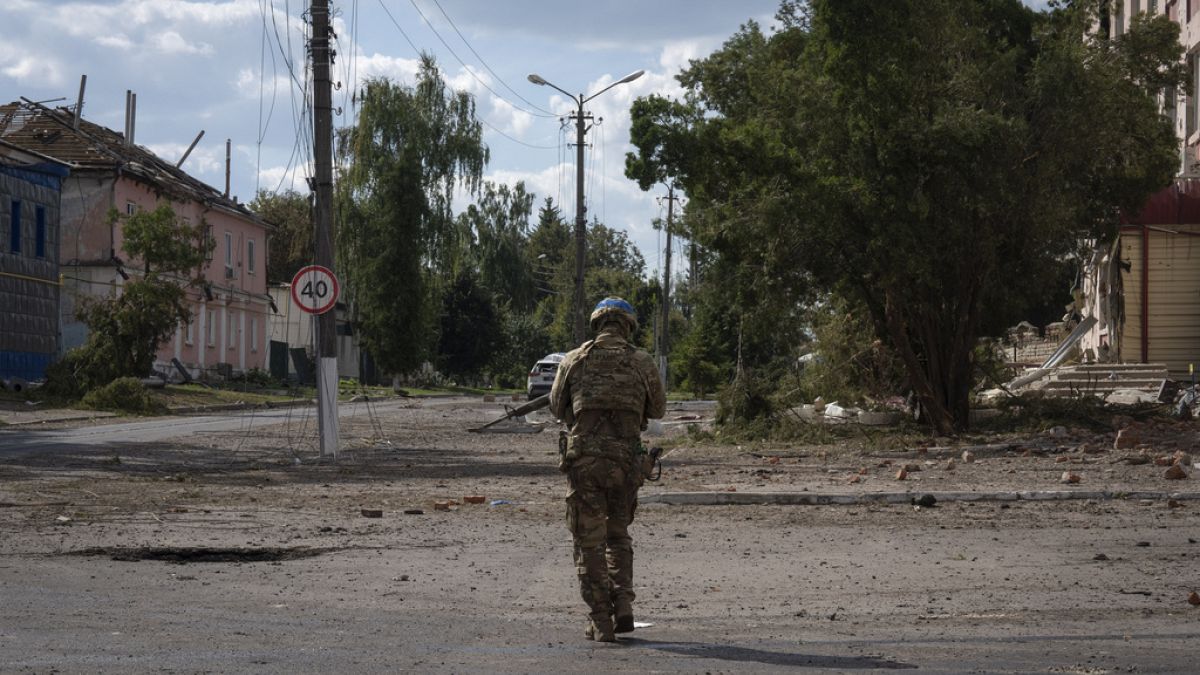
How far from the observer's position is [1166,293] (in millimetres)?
34438

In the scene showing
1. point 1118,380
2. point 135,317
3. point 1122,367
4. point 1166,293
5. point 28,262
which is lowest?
point 1118,380

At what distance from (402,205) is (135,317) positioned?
25.0 meters

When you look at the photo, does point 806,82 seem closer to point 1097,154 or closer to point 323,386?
point 1097,154

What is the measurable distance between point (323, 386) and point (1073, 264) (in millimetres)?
14053

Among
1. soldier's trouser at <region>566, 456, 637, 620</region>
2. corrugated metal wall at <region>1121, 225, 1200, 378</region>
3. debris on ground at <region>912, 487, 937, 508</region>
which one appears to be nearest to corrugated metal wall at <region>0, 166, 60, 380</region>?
corrugated metal wall at <region>1121, 225, 1200, 378</region>

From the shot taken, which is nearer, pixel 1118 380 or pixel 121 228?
pixel 1118 380

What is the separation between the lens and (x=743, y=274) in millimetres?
26656

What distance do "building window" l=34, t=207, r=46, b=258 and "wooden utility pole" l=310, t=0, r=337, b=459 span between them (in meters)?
24.9

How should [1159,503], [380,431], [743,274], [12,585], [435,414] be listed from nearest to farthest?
[12,585] < [1159,503] < [743,274] < [380,431] < [435,414]

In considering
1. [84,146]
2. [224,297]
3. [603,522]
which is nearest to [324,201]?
[603,522]

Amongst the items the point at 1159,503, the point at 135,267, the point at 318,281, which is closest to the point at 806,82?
the point at 318,281

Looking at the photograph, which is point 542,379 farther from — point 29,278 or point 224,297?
point 224,297

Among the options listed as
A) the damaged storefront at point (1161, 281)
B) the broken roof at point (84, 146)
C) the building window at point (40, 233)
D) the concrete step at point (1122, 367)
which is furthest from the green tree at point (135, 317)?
the damaged storefront at point (1161, 281)

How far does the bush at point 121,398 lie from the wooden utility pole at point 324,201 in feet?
55.6
